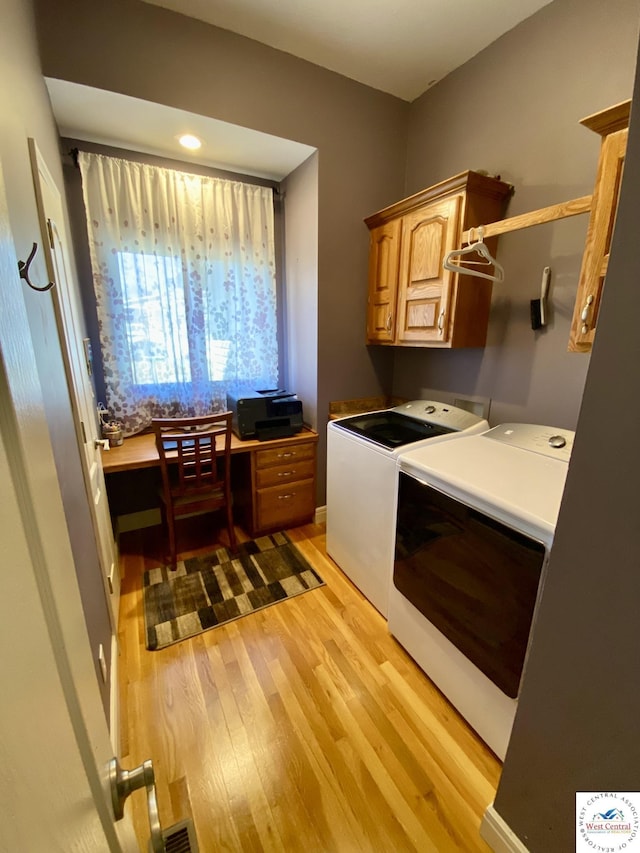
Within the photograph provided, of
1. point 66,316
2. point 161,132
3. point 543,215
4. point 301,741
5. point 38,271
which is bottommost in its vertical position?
point 301,741

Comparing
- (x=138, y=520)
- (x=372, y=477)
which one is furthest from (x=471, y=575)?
(x=138, y=520)

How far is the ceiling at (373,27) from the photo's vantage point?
168 cm

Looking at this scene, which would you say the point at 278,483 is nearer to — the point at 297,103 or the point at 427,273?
the point at 427,273

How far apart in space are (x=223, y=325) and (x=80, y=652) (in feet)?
7.93

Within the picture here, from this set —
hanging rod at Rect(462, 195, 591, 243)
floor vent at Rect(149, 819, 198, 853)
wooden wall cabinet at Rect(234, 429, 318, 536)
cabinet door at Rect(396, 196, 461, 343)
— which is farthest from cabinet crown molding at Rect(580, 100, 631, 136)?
floor vent at Rect(149, 819, 198, 853)

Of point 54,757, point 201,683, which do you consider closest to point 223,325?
point 201,683

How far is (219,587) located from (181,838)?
1.11 meters

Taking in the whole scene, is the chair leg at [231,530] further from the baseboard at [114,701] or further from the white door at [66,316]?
the baseboard at [114,701]

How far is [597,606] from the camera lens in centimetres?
75

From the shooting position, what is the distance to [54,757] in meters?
0.35

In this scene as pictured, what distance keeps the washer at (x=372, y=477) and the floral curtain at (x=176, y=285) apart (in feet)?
3.71

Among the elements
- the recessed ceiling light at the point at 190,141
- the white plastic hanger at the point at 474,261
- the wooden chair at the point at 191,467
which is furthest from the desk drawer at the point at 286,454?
the recessed ceiling light at the point at 190,141

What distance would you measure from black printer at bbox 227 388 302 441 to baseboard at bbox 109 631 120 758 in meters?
1.33

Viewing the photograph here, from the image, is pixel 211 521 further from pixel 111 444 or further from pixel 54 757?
pixel 54 757
